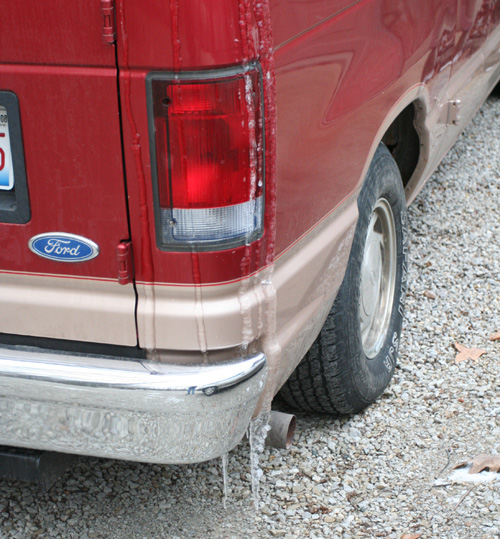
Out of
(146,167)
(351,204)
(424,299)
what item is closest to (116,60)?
(146,167)

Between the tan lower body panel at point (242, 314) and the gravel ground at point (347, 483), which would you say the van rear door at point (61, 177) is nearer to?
the tan lower body panel at point (242, 314)

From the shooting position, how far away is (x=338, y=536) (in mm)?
→ 2303

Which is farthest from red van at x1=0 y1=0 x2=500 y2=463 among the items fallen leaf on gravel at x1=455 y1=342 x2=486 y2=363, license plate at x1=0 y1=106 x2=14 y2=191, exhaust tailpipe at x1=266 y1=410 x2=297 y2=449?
fallen leaf on gravel at x1=455 y1=342 x2=486 y2=363

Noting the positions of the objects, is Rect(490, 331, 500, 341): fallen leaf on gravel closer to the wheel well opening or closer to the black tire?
the black tire

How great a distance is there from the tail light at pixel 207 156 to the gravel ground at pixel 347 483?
43.0 inches

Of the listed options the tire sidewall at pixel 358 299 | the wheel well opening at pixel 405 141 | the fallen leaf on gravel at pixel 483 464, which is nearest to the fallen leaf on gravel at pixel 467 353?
the tire sidewall at pixel 358 299

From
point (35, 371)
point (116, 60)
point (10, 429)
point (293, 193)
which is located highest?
point (116, 60)

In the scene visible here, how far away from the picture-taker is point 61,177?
5.45 feet

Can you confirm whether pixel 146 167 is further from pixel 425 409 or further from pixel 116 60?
pixel 425 409

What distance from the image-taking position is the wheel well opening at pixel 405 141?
10.3 feet

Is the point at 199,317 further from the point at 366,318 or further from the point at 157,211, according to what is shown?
the point at 366,318

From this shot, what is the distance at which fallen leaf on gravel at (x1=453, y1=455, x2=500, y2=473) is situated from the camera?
101 inches

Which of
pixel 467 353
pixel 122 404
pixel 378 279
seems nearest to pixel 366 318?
pixel 378 279

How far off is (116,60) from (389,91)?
3.96 ft
